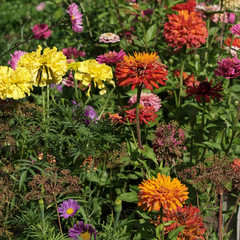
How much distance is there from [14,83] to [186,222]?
1.08 m

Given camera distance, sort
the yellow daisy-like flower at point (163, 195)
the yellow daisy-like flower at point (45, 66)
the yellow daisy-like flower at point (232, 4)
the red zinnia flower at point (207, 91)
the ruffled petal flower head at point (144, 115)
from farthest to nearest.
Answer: the yellow daisy-like flower at point (232, 4)
the ruffled petal flower head at point (144, 115)
the red zinnia flower at point (207, 91)
the yellow daisy-like flower at point (45, 66)
the yellow daisy-like flower at point (163, 195)

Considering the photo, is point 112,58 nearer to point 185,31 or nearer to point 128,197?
point 128,197

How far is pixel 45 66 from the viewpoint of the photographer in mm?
1979

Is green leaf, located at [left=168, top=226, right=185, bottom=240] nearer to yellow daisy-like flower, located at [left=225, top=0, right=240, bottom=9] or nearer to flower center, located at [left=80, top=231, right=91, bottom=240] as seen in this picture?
flower center, located at [left=80, top=231, right=91, bottom=240]

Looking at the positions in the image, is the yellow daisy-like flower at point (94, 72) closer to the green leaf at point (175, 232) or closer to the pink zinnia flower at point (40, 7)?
the green leaf at point (175, 232)

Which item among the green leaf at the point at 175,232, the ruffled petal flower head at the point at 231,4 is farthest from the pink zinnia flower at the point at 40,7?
the green leaf at the point at 175,232

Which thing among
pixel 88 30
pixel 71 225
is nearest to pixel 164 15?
pixel 88 30

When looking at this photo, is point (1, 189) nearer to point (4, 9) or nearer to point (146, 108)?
point (146, 108)

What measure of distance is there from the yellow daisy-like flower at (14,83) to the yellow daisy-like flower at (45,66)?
0.05 metres

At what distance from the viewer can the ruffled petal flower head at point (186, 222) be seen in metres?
1.71

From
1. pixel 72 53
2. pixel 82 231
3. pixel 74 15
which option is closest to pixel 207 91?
pixel 82 231

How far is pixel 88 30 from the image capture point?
334cm

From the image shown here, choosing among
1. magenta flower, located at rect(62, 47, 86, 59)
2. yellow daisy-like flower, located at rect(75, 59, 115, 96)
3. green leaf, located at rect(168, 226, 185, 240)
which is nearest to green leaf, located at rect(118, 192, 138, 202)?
green leaf, located at rect(168, 226, 185, 240)

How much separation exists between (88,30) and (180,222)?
2117 millimetres
